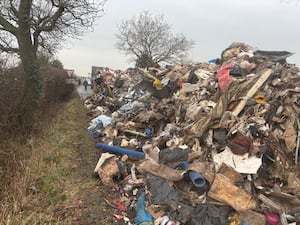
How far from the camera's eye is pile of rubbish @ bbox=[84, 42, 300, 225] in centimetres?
383

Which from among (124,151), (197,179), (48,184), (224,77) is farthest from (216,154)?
(48,184)

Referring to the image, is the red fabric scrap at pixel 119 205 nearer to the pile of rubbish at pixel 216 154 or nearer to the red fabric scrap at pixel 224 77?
the pile of rubbish at pixel 216 154

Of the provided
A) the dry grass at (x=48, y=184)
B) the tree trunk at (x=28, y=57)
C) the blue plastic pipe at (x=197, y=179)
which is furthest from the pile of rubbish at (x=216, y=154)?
the tree trunk at (x=28, y=57)

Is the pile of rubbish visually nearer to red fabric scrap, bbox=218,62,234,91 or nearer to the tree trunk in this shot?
red fabric scrap, bbox=218,62,234,91

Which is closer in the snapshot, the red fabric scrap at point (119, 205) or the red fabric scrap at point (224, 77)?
the red fabric scrap at point (119, 205)

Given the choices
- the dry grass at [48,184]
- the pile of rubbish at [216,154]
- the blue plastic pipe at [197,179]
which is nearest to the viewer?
the dry grass at [48,184]

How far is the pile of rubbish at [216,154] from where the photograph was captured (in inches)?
151

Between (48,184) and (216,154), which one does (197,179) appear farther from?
(48,184)

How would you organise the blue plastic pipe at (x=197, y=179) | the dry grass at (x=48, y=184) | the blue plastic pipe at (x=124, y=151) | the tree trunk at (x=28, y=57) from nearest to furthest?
1. the dry grass at (x=48, y=184)
2. the blue plastic pipe at (x=197, y=179)
3. the blue plastic pipe at (x=124, y=151)
4. the tree trunk at (x=28, y=57)

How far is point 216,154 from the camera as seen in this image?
4816mm

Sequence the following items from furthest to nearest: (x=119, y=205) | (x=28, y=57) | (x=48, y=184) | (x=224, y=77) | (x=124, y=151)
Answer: (x=28, y=57)
(x=224, y=77)
(x=124, y=151)
(x=48, y=184)
(x=119, y=205)

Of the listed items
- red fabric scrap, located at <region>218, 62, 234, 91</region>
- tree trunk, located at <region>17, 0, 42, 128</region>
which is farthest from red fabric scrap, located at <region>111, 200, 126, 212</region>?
tree trunk, located at <region>17, 0, 42, 128</region>

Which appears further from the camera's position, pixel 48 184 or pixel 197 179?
pixel 48 184

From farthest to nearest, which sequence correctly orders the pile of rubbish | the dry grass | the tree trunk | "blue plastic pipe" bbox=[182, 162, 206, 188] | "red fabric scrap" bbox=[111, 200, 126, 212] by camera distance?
the tree trunk
"red fabric scrap" bbox=[111, 200, 126, 212]
"blue plastic pipe" bbox=[182, 162, 206, 188]
the pile of rubbish
the dry grass
